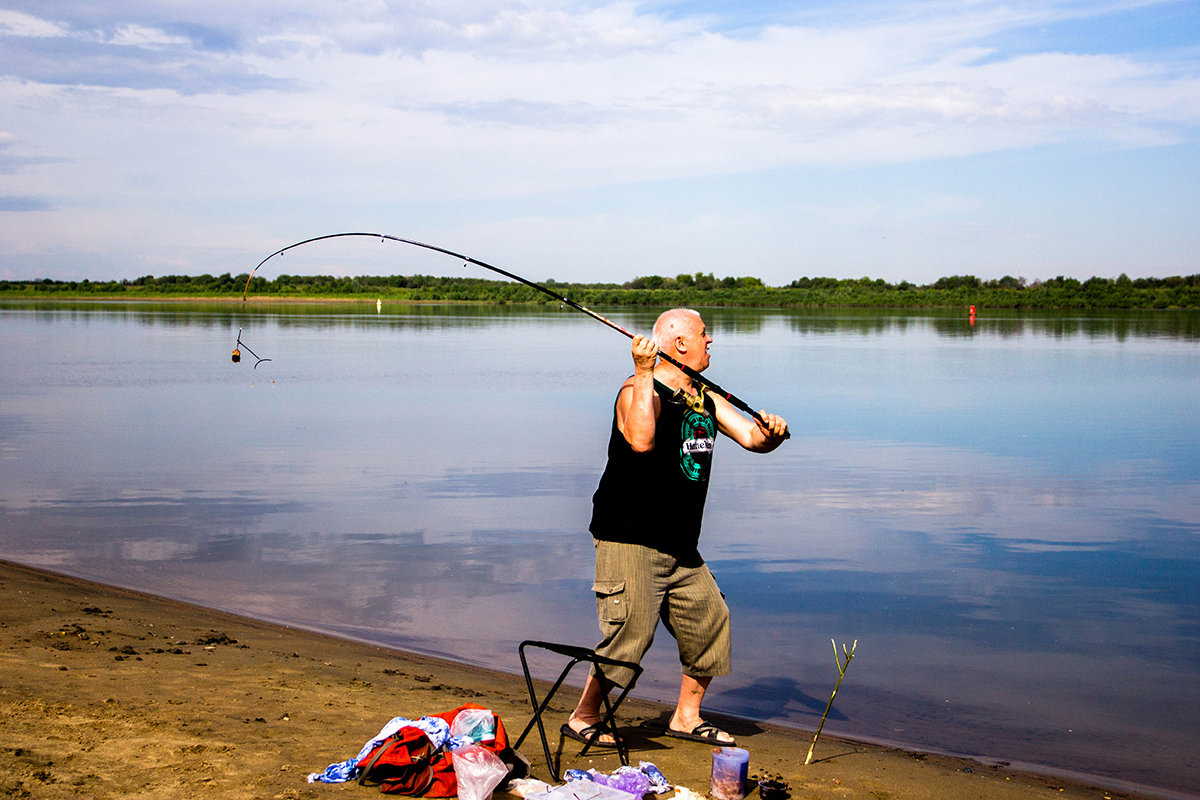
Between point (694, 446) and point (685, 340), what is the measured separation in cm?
45

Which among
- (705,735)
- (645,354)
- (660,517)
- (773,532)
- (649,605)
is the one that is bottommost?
(773,532)

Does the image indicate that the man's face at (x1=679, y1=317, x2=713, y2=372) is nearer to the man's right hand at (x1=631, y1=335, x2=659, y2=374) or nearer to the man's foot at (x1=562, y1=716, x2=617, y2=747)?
the man's right hand at (x1=631, y1=335, x2=659, y2=374)

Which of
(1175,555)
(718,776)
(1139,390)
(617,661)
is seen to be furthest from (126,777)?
(1139,390)

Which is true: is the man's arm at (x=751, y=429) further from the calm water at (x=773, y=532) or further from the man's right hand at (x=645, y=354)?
the calm water at (x=773, y=532)

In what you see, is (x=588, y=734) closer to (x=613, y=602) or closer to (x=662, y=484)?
(x=613, y=602)

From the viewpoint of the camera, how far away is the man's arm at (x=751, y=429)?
14.1ft

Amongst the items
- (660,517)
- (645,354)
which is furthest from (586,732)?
(645,354)

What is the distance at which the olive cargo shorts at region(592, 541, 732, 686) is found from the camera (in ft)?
13.6

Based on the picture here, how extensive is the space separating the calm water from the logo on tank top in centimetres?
178

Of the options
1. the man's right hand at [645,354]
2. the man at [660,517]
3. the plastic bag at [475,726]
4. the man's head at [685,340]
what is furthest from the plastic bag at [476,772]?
the man's head at [685,340]

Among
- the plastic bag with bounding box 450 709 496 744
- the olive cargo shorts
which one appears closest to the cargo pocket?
the olive cargo shorts

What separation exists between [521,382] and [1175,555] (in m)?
16.6

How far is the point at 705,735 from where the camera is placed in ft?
14.7

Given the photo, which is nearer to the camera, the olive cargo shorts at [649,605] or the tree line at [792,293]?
the olive cargo shorts at [649,605]
